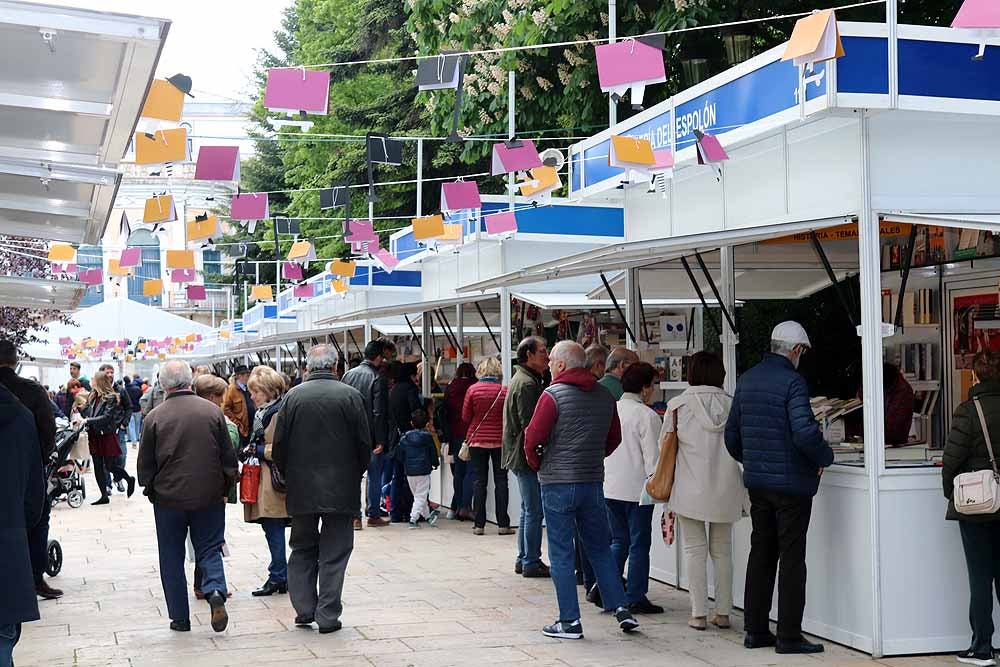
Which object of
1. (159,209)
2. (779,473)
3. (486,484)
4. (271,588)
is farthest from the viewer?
(486,484)

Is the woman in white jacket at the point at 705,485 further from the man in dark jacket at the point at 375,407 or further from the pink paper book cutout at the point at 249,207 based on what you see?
the pink paper book cutout at the point at 249,207

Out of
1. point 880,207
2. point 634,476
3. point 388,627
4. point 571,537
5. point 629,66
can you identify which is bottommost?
point 388,627

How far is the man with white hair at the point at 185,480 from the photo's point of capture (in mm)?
7871

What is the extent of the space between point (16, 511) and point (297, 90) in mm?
3677

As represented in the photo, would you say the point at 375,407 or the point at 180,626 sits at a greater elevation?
the point at 375,407

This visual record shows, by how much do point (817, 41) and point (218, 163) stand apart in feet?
16.0

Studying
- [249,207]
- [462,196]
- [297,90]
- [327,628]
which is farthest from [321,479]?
[249,207]

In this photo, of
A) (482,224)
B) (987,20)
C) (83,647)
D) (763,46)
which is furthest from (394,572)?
(763,46)

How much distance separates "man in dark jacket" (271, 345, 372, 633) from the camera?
791 centimetres

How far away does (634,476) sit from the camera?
848cm

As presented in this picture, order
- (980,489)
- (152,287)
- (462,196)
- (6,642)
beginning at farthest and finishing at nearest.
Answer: (152,287), (462,196), (980,489), (6,642)

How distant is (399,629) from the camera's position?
8.09 meters

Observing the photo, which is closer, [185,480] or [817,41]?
[817,41]

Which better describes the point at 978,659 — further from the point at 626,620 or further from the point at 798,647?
the point at 626,620
